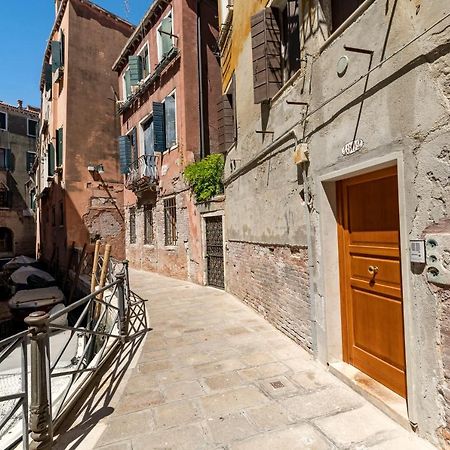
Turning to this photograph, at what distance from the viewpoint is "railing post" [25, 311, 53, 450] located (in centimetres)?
252

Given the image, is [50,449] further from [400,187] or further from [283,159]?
[283,159]

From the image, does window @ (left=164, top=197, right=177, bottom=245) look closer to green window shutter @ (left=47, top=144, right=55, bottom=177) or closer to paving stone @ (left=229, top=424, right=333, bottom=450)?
green window shutter @ (left=47, top=144, right=55, bottom=177)

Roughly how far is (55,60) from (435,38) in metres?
17.3

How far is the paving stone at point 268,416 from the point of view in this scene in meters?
2.72

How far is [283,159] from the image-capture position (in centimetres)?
488

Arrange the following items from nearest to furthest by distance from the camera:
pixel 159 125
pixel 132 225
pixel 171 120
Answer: pixel 171 120, pixel 159 125, pixel 132 225

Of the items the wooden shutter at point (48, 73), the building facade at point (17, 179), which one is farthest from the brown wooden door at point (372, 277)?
the building facade at point (17, 179)

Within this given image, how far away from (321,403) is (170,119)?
10.0m

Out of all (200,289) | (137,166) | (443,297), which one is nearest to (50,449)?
(443,297)

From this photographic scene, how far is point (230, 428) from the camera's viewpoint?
2705mm

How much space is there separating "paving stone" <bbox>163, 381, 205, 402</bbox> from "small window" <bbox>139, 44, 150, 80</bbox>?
1247cm

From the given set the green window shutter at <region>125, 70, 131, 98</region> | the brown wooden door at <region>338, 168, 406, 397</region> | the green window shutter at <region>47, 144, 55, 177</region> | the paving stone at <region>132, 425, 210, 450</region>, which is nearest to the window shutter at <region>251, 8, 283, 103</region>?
the brown wooden door at <region>338, 168, 406, 397</region>

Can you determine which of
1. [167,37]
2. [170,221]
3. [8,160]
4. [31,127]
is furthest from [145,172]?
[31,127]

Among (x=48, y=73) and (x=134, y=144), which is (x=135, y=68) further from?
(x=48, y=73)
